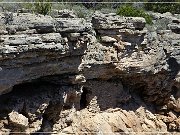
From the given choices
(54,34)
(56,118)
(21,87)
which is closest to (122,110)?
(56,118)

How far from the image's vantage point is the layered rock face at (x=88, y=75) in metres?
11.4

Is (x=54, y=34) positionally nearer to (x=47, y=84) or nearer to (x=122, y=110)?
(x=47, y=84)

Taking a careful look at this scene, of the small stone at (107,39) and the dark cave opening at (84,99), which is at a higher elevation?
the small stone at (107,39)

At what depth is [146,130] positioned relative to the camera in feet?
54.6

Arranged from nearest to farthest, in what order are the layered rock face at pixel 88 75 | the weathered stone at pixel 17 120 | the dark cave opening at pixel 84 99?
1. the layered rock face at pixel 88 75
2. the weathered stone at pixel 17 120
3. the dark cave opening at pixel 84 99

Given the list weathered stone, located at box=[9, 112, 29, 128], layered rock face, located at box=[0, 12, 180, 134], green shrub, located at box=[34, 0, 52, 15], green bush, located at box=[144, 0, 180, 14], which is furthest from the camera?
green bush, located at box=[144, 0, 180, 14]

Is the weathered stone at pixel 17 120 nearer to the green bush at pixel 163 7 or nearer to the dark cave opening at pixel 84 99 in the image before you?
the dark cave opening at pixel 84 99

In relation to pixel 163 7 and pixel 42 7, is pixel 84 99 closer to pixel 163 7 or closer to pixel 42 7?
pixel 42 7

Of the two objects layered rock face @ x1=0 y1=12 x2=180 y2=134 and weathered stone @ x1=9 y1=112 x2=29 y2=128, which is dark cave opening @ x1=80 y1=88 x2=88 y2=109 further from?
weathered stone @ x1=9 y1=112 x2=29 y2=128

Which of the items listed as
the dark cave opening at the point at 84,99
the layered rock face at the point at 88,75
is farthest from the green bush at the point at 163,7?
the dark cave opening at the point at 84,99

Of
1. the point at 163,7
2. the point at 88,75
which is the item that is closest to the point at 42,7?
the point at 88,75

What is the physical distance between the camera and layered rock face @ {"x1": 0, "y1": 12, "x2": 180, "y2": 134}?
11.4 metres

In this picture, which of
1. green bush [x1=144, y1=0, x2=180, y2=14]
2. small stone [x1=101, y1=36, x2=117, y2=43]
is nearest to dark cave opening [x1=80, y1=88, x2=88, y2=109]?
small stone [x1=101, y1=36, x2=117, y2=43]

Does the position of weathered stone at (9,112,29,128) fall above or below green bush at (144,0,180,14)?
below
